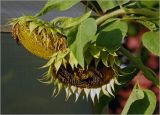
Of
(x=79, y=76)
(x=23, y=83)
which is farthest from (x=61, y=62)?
(x=23, y=83)

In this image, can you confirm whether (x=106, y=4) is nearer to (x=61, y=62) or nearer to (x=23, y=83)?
(x=61, y=62)

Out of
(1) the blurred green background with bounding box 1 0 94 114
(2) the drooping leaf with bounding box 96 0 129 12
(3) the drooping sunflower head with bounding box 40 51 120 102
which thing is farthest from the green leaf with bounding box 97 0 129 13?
(1) the blurred green background with bounding box 1 0 94 114

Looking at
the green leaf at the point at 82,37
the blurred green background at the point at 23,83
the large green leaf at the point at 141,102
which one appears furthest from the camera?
the blurred green background at the point at 23,83

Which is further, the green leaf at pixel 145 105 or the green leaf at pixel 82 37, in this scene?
the green leaf at pixel 145 105

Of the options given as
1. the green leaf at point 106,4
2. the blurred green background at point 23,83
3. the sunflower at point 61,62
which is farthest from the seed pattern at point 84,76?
the blurred green background at point 23,83

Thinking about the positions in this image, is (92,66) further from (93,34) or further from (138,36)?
(138,36)

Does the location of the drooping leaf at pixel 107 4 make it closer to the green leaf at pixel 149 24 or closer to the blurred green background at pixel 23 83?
the green leaf at pixel 149 24

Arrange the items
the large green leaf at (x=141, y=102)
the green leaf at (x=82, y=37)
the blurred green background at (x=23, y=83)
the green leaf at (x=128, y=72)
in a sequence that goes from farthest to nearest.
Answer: the blurred green background at (x=23, y=83), the green leaf at (x=128, y=72), the large green leaf at (x=141, y=102), the green leaf at (x=82, y=37)
